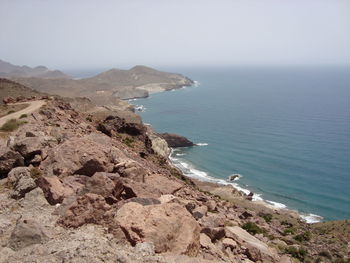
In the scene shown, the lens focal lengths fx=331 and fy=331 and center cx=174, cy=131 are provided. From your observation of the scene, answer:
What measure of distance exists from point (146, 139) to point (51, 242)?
32.9m

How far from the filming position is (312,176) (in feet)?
191

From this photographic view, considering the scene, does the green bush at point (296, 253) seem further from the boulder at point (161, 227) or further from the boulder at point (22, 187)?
the boulder at point (22, 187)

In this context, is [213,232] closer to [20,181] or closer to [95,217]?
[95,217]

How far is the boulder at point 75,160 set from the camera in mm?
14695

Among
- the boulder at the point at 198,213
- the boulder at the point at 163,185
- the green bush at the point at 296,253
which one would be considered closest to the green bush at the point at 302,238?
the green bush at the point at 296,253

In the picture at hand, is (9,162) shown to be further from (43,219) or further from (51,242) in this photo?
(51,242)

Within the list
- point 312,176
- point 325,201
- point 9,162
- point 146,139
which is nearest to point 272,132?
point 312,176

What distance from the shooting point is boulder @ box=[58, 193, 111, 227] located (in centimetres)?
1059

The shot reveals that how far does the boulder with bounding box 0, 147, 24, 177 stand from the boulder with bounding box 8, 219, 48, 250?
595 cm

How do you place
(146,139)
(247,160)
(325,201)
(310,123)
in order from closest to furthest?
(146,139)
(325,201)
(247,160)
(310,123)

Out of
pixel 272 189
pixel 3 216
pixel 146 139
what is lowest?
pixel 272 189

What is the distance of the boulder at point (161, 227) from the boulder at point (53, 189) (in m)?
2.75

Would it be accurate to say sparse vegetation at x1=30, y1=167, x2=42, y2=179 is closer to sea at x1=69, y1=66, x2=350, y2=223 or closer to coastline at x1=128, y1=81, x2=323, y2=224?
coastline at x1=128, y1=81, x2=323, y2=224

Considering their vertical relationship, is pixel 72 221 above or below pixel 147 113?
above
